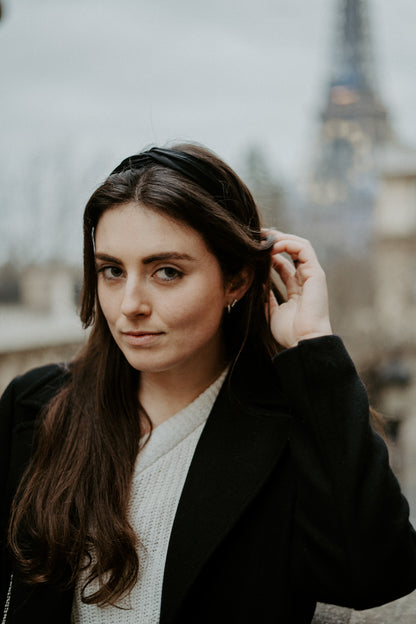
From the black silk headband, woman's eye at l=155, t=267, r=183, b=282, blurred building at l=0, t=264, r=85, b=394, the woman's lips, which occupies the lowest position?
blurred building at l=0, t=264, r=85, b=394

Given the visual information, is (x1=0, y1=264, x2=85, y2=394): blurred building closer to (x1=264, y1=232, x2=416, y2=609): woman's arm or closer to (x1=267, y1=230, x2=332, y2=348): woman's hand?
(x1=267, y1=230, x2=332, y2=348): woman's hand

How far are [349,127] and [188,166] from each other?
42.4 metres

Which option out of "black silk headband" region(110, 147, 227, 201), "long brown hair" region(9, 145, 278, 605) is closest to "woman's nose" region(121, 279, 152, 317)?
"long brown hair" region(9, 145, 278, 605)

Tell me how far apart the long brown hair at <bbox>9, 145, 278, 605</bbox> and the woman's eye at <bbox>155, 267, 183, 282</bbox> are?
121mm

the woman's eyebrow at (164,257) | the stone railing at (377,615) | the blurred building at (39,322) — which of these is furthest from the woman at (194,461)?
the blurred building at (39,322)

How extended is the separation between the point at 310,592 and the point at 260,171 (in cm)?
2536

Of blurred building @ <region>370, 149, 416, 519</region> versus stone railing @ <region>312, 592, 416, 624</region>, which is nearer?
stone railing @ <region>312, 592, 416, 624</region>

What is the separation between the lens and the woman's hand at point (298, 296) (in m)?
1.85

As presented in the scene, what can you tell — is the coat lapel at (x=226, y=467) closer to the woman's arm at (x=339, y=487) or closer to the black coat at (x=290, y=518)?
the black coat at (x=290, y=518)

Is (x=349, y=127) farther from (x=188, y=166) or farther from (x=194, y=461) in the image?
(x=194, y=461)

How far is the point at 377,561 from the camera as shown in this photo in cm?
161

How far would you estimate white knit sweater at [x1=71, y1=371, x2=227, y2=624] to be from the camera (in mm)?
1773

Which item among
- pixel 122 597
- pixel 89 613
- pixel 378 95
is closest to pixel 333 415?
pixel 122 597

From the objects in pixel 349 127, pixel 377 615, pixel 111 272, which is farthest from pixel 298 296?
pixel 349 127
